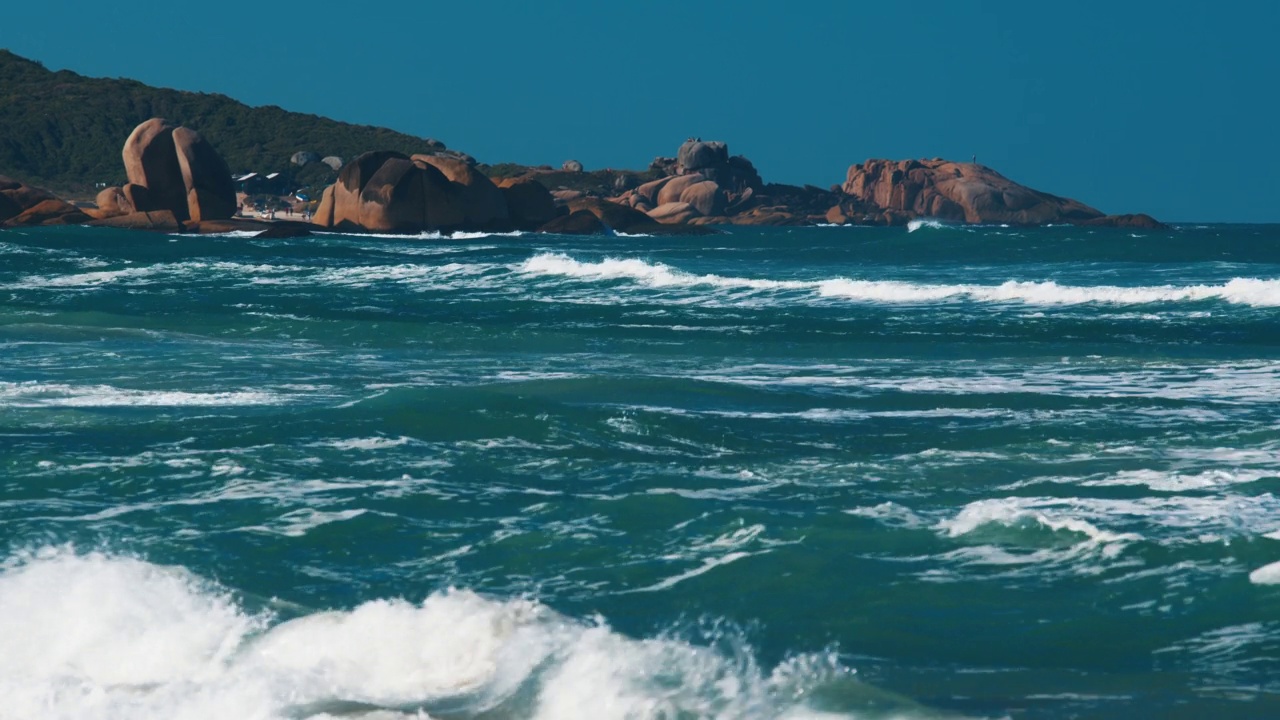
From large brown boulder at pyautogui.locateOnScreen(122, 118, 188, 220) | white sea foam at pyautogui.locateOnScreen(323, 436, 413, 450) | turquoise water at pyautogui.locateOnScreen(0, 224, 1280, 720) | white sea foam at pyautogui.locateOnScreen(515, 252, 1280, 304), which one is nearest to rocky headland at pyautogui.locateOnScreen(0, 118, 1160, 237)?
large brown boulder at pyautogui.locateOnScreen(122, 118, 188, 220)

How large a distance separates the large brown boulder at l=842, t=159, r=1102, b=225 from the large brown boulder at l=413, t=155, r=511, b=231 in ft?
272

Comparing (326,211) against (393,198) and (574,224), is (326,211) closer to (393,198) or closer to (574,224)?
(393,198)

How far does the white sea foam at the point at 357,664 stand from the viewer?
5.51m

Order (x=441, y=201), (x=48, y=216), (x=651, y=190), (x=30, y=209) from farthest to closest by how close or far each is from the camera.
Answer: (x=651, y=190), (x=441, y=201), (x=30, y=209), (x=48, y=216)

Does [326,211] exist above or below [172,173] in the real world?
below

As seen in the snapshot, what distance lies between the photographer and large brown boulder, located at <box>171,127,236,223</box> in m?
59.6

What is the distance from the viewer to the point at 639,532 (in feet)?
26.2

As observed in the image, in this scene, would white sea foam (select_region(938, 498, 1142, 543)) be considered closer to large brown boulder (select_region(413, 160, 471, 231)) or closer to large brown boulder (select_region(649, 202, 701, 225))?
large brown boulder (select_region(413, 160, 471, 231))

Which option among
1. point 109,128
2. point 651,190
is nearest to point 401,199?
point 651,190

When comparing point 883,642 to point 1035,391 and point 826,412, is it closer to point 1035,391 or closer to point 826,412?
point 826,412

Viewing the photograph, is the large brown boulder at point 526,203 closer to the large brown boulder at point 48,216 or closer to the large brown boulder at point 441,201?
the large brown boulder at point 441,201

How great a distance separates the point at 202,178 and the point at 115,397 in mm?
50792

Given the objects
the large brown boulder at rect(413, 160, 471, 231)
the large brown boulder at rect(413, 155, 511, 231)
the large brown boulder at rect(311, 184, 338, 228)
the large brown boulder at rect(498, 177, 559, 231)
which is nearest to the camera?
the large brown boulder at rect(413, 160, 471, 231)

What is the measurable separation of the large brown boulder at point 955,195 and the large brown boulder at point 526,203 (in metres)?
78.2
